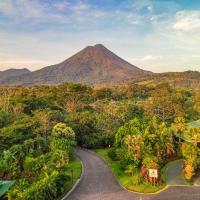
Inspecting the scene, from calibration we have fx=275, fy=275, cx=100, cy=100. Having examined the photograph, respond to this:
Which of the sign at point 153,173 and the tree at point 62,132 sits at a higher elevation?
the tree at point 62,132

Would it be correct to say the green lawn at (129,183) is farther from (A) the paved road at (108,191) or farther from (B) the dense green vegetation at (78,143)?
(A) the paved road at (108,191)

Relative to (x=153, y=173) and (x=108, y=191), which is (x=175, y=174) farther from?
(x=108, y=191)

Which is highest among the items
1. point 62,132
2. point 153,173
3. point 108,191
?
point 62,132

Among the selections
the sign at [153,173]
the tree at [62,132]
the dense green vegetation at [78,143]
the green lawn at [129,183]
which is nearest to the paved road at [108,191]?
the green lawn at [129,183]

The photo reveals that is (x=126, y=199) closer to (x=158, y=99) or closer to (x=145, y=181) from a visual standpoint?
(x=145, y=181)

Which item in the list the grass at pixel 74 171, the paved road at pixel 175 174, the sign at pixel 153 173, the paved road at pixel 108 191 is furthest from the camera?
the paved road at pixel 175 174

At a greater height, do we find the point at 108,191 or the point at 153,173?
the point at 153,173

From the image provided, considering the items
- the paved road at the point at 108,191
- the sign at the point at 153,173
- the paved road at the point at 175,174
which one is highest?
the sign at the point at 153,173

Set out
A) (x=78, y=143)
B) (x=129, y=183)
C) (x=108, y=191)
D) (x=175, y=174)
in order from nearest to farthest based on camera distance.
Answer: (x=108, y=191) → (x=129, y=183) → (x=175, y=174) → (x=78, y=143)

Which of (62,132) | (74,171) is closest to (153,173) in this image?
(74,171)

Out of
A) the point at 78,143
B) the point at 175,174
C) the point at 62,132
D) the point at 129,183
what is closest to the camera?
the point at 129,183

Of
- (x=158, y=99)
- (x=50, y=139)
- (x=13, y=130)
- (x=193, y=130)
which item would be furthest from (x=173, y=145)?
(x=158, y=99)
